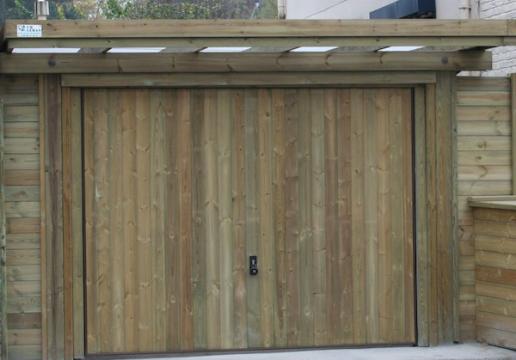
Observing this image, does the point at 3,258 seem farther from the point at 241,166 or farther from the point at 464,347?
the point at 464,347

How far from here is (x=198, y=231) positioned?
9.34m

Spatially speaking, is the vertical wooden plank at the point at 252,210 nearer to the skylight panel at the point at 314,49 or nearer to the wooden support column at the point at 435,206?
the skylight panel at the point at 314,49

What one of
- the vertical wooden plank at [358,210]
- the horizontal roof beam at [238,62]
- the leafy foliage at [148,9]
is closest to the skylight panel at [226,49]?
the horizontal roof beam at [238,62]

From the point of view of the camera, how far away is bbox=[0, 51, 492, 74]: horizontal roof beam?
8906mm

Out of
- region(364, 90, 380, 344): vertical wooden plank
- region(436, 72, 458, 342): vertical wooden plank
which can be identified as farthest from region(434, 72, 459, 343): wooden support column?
region(364, 90, 380, 344): vertical wooden plank

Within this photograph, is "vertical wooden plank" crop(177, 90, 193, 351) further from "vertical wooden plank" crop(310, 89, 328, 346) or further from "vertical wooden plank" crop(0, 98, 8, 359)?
"vertical wooden plank" crop(0, 98, 8, 359)

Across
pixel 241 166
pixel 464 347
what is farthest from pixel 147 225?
pixel 464 347

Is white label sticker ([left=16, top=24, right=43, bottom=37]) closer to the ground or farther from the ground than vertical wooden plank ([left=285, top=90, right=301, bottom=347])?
farther from the ground

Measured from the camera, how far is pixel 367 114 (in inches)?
376

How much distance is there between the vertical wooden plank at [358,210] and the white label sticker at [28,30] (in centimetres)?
286

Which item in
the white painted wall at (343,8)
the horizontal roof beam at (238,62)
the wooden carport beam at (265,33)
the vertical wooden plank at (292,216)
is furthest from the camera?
the white painted wall at (343,8)

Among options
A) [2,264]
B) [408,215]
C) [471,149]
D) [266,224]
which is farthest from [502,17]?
[2,264]

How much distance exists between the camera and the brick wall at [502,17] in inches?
448

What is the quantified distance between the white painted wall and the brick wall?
0.55 metres
